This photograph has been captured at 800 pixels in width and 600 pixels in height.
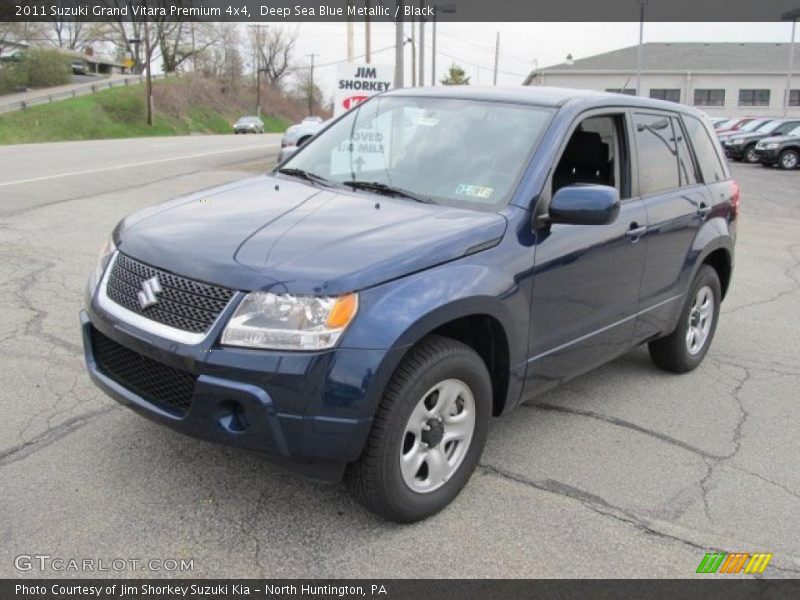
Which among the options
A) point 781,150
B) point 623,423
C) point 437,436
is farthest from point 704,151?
point 781,150

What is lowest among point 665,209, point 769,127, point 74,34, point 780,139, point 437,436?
point 437,436

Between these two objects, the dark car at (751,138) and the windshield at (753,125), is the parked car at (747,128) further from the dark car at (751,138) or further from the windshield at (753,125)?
the dark car at (751,138)

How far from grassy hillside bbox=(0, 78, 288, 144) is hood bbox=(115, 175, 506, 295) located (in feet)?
140

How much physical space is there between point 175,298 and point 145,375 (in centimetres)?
39

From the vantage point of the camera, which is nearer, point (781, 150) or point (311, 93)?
point (781, 150)

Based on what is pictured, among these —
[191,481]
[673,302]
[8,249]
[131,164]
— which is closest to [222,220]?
Result: [191,481]

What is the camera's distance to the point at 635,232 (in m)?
4.40

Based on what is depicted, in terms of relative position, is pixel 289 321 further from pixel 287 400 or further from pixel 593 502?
pixel 593 502

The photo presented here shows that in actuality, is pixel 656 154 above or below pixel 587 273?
above

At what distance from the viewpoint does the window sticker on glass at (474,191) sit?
3.77 m

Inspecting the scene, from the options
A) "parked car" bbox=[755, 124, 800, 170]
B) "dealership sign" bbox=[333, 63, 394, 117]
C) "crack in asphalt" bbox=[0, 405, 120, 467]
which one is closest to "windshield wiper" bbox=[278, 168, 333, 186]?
"crack in asphalt" bbox=[0, 405, 120, 467]

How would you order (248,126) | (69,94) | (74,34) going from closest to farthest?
(69,94) → (248,126) → (74,34)

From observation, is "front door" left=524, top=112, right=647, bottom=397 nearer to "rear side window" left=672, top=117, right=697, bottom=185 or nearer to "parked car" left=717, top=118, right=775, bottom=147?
"rear side window" left=672, top=117, right=697, bottom=185

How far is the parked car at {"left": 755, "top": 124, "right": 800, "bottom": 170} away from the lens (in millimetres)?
26297
